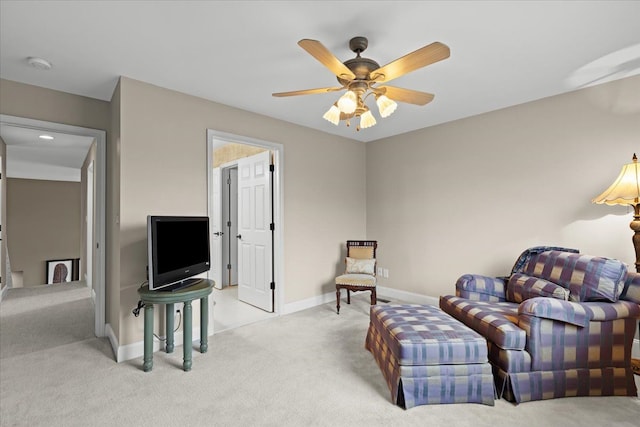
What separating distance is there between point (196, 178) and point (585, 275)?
11.3 feet

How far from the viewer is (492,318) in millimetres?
2301

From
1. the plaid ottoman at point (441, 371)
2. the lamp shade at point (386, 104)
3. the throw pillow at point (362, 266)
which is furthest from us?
the throw pillow at point (362, 266)

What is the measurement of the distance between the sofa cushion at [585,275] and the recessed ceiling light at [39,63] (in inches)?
175

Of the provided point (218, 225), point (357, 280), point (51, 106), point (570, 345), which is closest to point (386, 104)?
point (570, 345)

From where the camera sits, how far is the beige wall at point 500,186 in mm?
2922

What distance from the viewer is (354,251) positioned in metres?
4.46

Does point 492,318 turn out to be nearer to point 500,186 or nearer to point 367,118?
point 367,118

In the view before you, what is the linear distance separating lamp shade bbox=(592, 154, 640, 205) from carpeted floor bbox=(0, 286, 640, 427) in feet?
4.55

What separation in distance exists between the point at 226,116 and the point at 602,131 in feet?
12.2

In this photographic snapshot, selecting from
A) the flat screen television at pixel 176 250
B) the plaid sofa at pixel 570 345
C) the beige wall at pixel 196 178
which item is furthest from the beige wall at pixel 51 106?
the plaid sofa at pixel 570 345

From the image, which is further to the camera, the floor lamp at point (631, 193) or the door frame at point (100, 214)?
the door frame at point (100, 214)

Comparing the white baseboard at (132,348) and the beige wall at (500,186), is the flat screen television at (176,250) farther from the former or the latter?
the beige wall at (500,186)

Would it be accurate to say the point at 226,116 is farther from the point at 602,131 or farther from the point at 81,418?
the point at 602,131

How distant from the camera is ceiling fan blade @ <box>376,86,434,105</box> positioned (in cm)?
223
